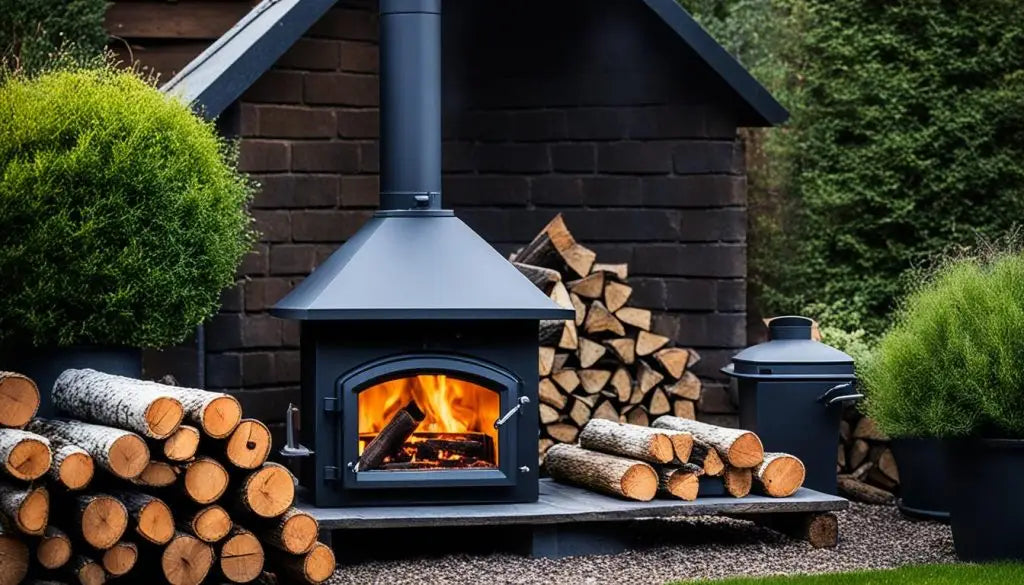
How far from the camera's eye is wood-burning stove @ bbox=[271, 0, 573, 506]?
5961mm

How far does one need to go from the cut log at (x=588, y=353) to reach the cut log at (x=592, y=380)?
39mm

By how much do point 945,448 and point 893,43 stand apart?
247 inches

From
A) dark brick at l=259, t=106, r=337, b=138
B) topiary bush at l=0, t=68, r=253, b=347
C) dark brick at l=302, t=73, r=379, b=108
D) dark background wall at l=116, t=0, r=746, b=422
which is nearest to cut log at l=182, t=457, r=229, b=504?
topiary bush at l=0, t=68, r=253, b=347

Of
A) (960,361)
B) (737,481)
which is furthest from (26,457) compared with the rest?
(960,361)

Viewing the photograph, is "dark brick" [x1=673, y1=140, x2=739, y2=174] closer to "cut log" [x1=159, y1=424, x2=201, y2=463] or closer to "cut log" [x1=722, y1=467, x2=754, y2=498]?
"cut log" [x1=722, y1=467, x2=754, y2=498]

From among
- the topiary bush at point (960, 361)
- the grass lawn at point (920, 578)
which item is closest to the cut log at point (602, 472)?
the grass lawn at point (920, 578)

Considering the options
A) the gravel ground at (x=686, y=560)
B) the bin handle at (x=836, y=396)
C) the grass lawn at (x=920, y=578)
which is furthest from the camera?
the bin handle at (x=836, y=396)

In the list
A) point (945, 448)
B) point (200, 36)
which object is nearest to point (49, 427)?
point (945, 448)

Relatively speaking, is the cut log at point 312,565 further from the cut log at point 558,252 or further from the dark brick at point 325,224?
the cut log at point 558,252

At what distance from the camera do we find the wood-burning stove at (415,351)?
5.96m

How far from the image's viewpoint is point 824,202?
11719 millimetres

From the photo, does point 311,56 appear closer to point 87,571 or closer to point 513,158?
point 513,158

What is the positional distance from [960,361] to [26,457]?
3.18 meters

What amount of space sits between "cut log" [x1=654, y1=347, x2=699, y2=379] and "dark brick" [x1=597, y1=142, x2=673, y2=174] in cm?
91
